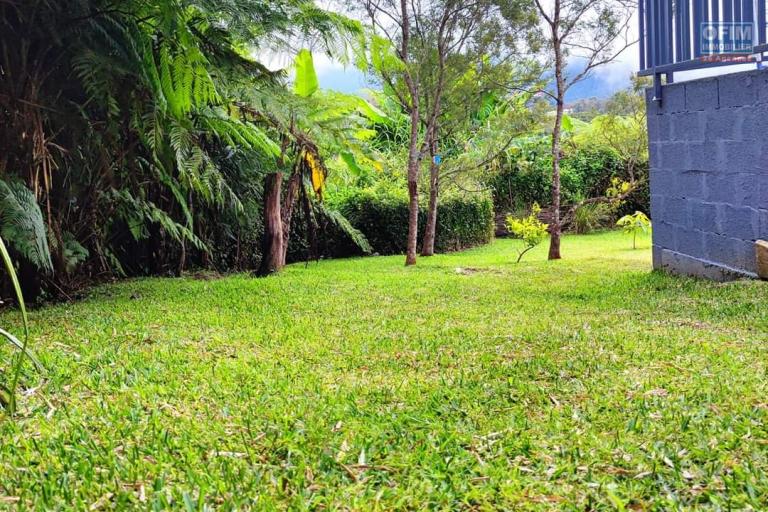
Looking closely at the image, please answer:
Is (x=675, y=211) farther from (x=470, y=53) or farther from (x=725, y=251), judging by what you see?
(x=470, y=53)

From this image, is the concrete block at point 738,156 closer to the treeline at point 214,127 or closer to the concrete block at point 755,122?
the concrete block at point 755,122

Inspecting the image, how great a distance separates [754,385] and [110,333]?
11.7 ft

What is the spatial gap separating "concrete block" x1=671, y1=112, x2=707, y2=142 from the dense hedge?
575cm

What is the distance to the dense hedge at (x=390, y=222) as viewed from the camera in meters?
12.4

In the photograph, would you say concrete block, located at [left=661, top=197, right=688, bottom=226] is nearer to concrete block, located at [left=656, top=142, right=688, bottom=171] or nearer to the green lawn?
concrete block, located at [left=656, top=142, right=688, bottom=171]

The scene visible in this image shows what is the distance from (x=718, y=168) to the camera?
6.27 metres

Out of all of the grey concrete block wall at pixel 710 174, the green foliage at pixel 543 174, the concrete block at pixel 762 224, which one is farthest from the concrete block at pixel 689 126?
the green foliage at pixel 543 174

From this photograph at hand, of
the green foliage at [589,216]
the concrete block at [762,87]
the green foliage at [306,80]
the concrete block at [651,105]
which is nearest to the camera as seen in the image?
the concrete block at [762,87]

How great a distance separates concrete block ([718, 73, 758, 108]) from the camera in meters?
5.75

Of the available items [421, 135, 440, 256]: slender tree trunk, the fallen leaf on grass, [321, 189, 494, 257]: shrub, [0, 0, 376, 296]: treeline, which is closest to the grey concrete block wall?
[0, 0, 376, 296]: treeline

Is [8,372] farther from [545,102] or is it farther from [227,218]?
[545,102]

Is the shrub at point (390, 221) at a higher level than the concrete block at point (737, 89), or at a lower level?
lower

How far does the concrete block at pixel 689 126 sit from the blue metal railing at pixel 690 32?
0.43 meters

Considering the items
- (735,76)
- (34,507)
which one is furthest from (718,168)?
(34,507)
